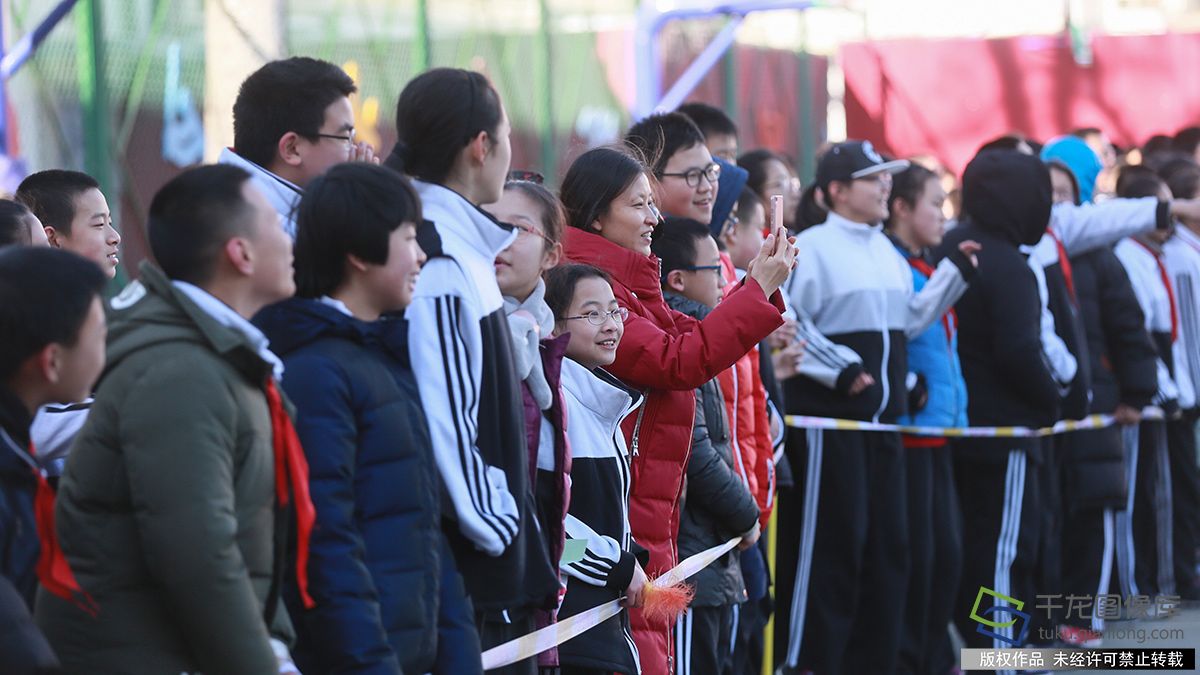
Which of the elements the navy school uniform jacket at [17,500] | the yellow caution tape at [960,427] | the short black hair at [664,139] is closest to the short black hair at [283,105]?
the navy school uniform jacket at [17,500]

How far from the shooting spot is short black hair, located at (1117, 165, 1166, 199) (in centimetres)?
930

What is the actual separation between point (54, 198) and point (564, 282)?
129 cm

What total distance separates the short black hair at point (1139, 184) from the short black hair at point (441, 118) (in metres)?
6.47

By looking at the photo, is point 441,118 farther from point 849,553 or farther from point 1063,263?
point 1063,263

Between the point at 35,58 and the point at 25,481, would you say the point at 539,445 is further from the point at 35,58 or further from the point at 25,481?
the point at 35,58

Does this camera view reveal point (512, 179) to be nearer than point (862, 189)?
Yes

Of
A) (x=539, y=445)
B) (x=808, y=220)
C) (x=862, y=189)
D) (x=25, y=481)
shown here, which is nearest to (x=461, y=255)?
(x=539, y=445)

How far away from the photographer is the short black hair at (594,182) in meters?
4.84

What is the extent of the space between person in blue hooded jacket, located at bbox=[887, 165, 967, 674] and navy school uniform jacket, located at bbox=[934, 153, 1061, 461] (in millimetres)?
156

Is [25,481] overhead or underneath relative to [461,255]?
underneath

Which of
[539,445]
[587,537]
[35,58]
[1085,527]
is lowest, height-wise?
[1085,527]

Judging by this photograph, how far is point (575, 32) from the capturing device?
1485 cm

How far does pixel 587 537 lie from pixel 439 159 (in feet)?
3.82

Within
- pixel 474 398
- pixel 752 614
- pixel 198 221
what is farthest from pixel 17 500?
pixel 752 614
